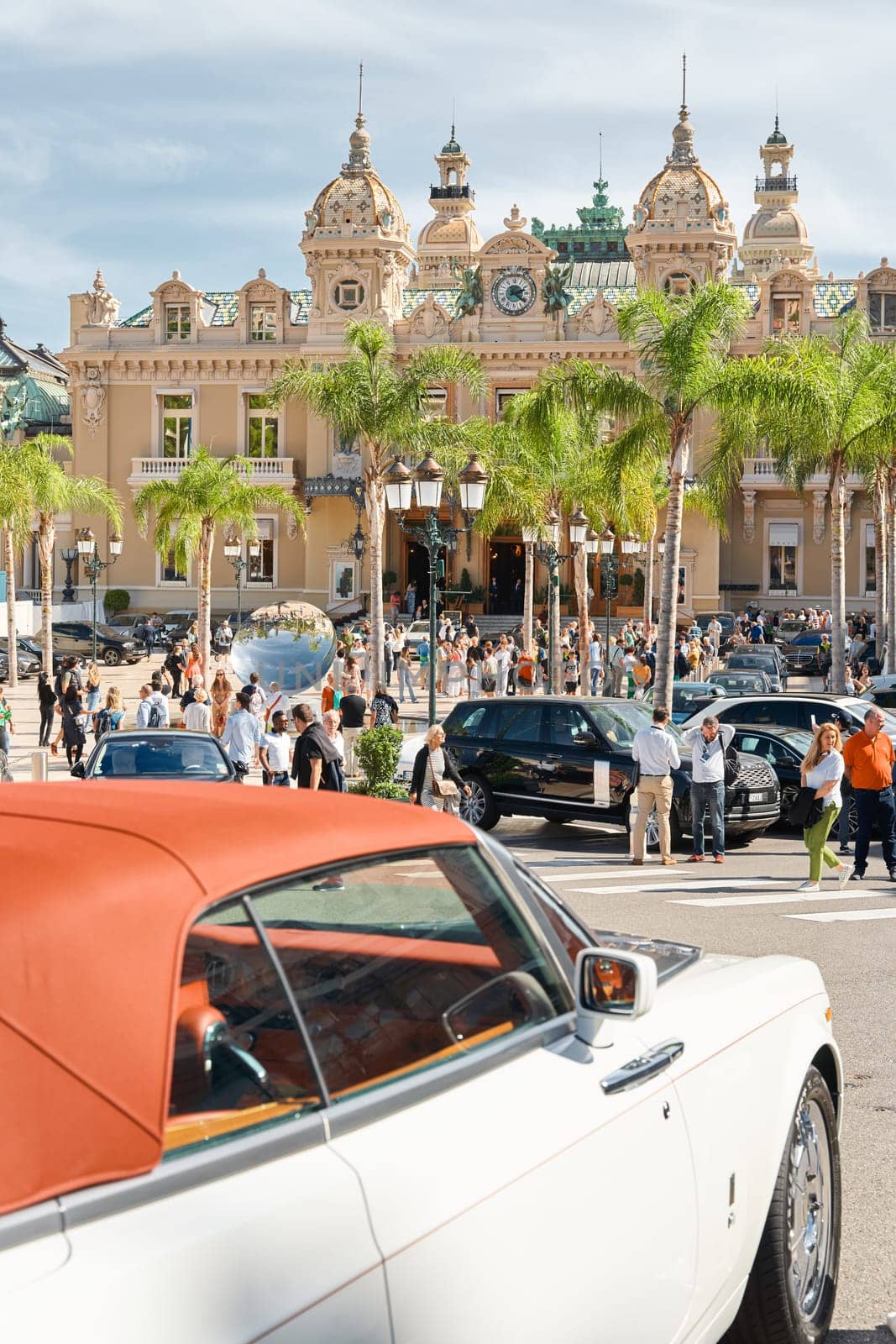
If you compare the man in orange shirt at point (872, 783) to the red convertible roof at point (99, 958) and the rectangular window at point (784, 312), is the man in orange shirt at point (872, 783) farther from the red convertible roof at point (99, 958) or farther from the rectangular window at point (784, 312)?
the rectangular window at point (784, 312)

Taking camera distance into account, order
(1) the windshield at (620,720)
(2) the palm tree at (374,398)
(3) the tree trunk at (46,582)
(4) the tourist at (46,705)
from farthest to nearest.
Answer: (3) the tree trunk at (46,582), (2) the palm tree at (374,398), (4) the tourist at (46,705), (1) the windshield at (620,720)

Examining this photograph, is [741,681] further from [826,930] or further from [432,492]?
[826,930]

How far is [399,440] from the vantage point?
94.6 ft

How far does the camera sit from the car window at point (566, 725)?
17.1m

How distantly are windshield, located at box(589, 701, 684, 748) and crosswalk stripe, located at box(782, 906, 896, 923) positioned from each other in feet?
14.8

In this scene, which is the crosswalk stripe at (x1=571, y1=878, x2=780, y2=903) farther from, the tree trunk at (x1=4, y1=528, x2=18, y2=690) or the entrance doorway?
the entrance doorway

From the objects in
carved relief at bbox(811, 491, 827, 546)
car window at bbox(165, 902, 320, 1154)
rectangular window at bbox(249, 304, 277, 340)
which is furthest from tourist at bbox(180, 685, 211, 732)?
rectangular window at bbox(249, 304, 277, 340)

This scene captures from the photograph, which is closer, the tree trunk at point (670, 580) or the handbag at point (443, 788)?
the handbag at point (443, 788)

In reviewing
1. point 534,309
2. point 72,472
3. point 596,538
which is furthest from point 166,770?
point 72,472

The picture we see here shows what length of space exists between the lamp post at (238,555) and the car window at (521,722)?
27417 millimetres

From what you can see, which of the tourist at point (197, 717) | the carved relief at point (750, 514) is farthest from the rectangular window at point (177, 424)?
the tourist at point (197, 717)

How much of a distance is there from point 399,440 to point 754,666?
1120 cm

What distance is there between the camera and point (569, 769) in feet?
56.0

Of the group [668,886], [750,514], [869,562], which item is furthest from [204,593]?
[869,562]
